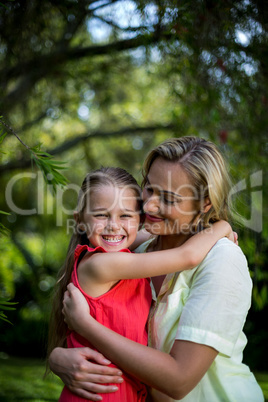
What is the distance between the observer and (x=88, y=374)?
1746mm

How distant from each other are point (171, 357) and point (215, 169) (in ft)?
2.76

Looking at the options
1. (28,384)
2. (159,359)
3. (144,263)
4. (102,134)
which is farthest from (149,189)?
(102,134)

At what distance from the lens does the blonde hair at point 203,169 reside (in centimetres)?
198

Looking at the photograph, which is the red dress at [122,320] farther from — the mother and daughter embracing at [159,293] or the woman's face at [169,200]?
the woman's face at [169,200]

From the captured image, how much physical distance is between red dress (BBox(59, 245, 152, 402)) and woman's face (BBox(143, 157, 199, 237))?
286 millimetres

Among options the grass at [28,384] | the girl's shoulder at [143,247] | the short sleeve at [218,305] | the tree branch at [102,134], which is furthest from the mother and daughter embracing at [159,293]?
the tree branch at [102,134]

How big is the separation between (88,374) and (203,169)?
0.97 metres

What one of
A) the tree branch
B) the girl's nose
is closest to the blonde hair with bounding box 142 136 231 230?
the girl's nose

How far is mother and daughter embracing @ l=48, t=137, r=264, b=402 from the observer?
65.8 inches

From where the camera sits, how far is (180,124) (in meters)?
3.29

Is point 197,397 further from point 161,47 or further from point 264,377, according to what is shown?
point 264,377

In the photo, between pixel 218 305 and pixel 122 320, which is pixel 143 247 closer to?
pixel 122 320

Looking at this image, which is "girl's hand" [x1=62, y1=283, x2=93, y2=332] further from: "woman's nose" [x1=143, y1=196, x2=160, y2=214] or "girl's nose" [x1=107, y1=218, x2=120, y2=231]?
"woman's nose" [x1=143, y1=196, x2=160, y2=214]

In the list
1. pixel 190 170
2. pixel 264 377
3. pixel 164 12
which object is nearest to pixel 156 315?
pixel 190 170
